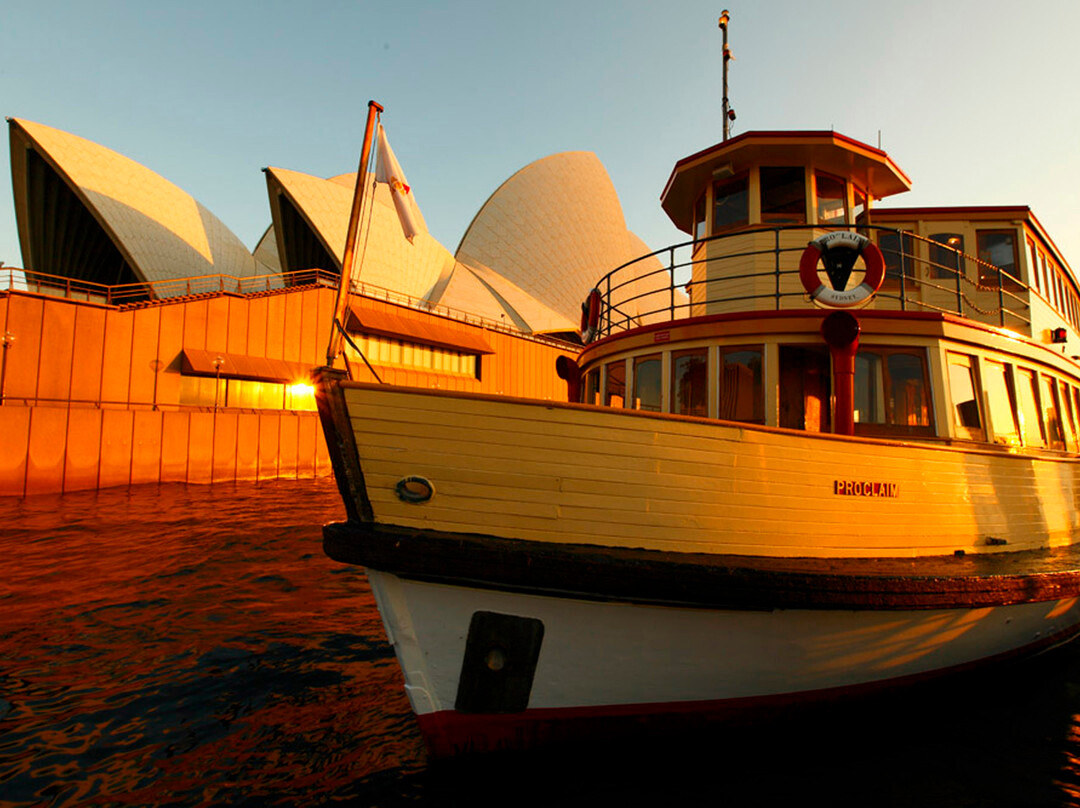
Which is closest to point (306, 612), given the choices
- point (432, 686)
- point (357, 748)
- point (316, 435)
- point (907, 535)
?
point (357, 748)

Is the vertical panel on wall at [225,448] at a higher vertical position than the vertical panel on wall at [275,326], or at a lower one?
lower

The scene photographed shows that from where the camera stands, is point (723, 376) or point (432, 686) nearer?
point (432, 686)

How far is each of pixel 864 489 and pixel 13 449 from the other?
68.6 ft

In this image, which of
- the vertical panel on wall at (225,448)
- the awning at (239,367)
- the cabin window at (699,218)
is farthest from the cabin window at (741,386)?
the vertical panel on wall at (225,448)

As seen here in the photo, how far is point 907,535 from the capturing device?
15.0 ft

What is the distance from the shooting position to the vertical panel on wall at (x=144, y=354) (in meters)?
20.5

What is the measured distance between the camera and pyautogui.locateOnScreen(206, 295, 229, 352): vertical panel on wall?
73.5 ft

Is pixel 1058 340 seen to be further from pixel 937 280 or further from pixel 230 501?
pixel 230 501

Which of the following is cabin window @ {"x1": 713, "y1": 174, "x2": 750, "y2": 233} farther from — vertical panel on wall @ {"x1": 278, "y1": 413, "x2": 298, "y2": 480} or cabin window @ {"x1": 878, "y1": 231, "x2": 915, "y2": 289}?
vertical panel on wall @ {"x1": 278, "y1": 413, "x2": 298, "y2": 480}

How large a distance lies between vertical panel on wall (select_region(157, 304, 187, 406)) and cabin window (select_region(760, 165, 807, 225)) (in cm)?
2129

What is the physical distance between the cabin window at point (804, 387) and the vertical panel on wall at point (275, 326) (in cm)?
2317

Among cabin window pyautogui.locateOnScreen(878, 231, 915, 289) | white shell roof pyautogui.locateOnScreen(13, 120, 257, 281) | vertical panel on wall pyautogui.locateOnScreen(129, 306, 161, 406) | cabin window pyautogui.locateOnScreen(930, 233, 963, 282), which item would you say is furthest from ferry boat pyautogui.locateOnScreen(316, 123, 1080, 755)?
white shell roof pyautogui.locateOnScreen(13, 120, 257, 281)

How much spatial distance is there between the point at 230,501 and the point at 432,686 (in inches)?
560

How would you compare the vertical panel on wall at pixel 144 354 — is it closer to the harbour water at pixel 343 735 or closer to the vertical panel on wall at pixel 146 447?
the vertical panel on wall at pixel 146 447
